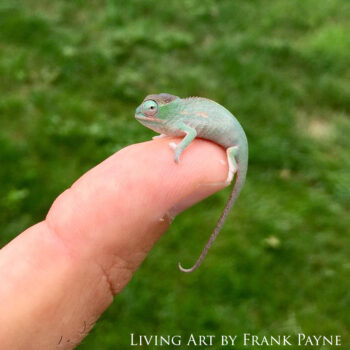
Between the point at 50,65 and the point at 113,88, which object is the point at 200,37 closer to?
the point at 113,88

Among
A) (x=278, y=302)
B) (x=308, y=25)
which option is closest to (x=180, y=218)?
(x=278, y=302)

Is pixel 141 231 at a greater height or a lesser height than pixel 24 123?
greater

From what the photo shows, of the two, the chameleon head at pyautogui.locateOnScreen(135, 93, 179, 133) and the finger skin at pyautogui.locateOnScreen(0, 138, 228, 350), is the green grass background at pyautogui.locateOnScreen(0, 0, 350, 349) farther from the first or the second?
the chameleon head at pyautogui.locateOnScreen(135, 93, 179, 133)

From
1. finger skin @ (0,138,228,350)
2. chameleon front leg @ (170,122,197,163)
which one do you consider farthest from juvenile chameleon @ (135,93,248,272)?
finger skin @ (0,138,228,350)

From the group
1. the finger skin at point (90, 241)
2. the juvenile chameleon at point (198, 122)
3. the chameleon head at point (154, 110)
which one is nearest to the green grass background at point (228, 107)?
the juvenile chameleon at point (198, 122)

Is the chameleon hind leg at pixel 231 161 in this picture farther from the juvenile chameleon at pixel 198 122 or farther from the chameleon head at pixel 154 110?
the chameleon head at pixel 154 110

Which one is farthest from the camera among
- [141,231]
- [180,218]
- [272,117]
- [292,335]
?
[272,117]

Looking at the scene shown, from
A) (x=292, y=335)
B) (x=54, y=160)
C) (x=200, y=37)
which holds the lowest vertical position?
(x=292, y=335)
